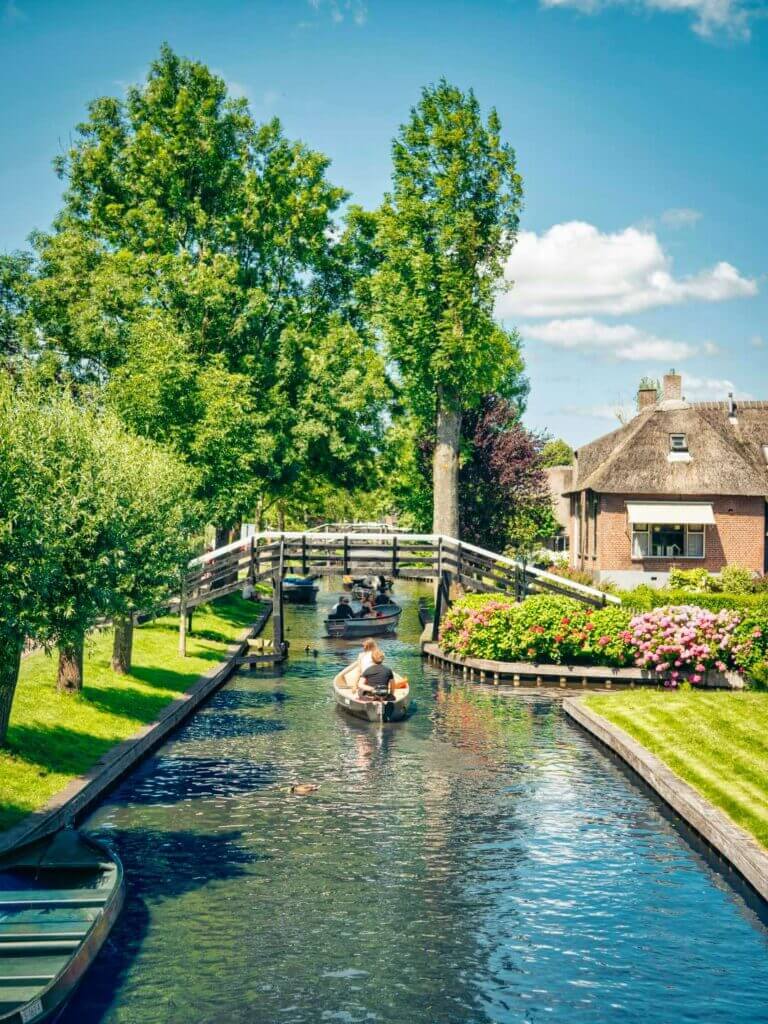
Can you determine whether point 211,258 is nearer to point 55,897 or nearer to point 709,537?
point 709,537

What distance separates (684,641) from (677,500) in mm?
22261

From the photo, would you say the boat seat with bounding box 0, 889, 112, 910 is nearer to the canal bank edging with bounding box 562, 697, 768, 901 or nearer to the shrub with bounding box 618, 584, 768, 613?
the canal bank edging with bounding box 562, 697, 768, 901

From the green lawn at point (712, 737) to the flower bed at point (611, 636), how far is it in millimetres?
3234

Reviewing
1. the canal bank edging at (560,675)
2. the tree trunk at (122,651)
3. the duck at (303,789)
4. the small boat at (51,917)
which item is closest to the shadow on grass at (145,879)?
the small boat at (51,917)

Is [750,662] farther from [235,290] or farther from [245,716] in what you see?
[235,290]

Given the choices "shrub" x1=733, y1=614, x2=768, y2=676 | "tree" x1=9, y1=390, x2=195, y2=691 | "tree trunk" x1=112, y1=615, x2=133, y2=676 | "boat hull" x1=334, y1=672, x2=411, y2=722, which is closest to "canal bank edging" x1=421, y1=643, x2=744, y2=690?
"shrub" x1=733, y1=614, x2=768, y2=676

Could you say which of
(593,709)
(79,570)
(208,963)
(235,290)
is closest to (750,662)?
(593,709)

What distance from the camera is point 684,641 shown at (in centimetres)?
3030

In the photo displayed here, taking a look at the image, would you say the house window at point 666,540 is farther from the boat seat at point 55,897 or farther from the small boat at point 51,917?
the boat seat at point 55,897

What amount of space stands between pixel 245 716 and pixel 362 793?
25.4ft

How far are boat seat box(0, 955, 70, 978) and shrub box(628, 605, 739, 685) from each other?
2248cm

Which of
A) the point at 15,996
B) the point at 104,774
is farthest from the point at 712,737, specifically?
the point at 15,996

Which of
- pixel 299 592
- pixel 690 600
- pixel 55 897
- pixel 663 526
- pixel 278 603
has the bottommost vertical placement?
pixel 55 897

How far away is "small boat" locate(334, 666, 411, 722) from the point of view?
82.3 feet
